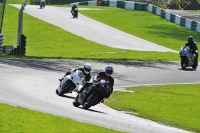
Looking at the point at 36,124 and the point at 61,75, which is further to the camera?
the point at 61,75

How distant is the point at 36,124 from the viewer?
14.9m

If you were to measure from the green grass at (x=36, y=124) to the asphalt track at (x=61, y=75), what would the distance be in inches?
33.9

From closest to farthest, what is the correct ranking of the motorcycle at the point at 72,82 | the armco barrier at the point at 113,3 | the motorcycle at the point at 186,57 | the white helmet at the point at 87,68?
the white helmet at the point at 87,68, the motorcycle at the point at 72,82, the motorcycle at the point at 186,57, the armco barrier at the point at 113,3

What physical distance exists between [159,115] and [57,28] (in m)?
36.9

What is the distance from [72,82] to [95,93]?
2.00 metres

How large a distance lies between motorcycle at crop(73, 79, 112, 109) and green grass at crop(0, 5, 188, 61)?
58.4ft

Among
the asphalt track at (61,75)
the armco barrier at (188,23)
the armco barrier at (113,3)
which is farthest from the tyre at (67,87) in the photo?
the armco barrier at (113,3)

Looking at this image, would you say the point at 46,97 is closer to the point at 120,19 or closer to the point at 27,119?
the point at 27,119

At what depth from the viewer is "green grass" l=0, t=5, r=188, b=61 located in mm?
41469

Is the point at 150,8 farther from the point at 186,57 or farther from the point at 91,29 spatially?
the point at 186,57

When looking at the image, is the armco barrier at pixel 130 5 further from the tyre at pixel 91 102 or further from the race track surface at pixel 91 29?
the tyre at pixel 91 102

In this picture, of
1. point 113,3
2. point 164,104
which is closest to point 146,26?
point 113,3

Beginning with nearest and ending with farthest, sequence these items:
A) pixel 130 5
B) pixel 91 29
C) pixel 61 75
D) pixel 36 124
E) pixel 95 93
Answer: pixel 36 124 < pixel 95 93 < pixel 61 75 < pixel 91 29 < pixel 130 5

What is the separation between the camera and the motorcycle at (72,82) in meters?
20.7
